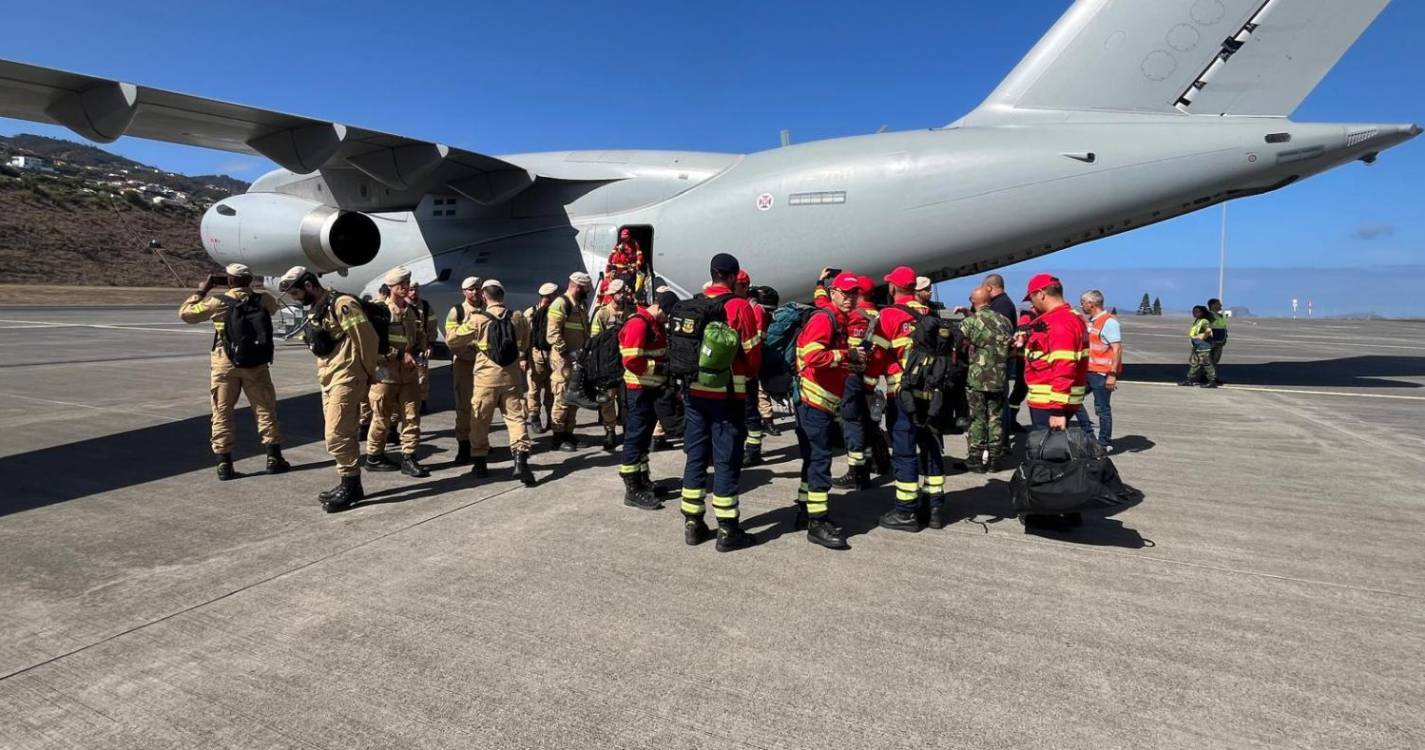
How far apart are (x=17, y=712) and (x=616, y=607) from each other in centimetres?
243

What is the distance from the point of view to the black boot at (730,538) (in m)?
4.32

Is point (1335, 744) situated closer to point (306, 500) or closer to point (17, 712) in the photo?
point (17, 712)

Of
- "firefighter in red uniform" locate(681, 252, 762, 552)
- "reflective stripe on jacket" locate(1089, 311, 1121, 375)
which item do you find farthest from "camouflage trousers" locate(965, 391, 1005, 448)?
"firefighter in red uniform" locate(681, 252, 762, 552)

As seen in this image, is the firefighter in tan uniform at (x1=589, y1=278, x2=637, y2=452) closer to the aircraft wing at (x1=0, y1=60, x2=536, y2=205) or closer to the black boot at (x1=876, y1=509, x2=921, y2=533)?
the black boot at (x1=876, y1=509, x2=921, y2=533)

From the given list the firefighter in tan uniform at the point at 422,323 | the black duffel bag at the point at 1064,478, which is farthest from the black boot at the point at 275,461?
the black duffel bag at the point at 1064,478

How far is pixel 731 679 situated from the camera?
9.51 ft

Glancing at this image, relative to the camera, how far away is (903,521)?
472 centimetres

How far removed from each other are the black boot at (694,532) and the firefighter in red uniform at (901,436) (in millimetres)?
1302

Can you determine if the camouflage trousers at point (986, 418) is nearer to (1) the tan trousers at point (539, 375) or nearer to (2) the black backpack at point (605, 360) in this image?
(2) the black backpack at point (605, 360)

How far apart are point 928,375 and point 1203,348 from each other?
9635 mm

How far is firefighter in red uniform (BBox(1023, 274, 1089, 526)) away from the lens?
4.50 meters

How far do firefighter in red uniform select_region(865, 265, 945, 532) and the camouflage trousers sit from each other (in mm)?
1758

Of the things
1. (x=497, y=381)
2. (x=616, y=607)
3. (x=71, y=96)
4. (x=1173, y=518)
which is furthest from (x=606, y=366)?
(x=71, y=96)

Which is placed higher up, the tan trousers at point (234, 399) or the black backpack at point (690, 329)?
the black backpack at point (690, 329)
